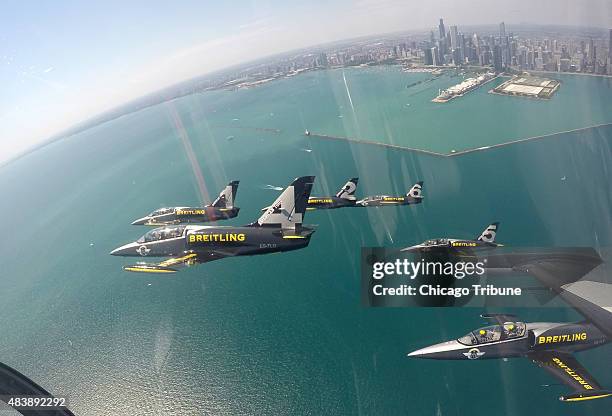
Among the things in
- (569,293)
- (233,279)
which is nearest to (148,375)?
(233,279)

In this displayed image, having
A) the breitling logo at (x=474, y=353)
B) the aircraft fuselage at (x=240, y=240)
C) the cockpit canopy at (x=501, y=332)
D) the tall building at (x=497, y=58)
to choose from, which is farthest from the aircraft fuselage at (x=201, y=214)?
the tall building at (x=497, y=58)

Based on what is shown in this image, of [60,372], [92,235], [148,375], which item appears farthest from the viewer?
[92,235]

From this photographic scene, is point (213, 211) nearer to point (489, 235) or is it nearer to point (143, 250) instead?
point (143, 250)

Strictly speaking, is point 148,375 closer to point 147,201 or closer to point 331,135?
point 147,201

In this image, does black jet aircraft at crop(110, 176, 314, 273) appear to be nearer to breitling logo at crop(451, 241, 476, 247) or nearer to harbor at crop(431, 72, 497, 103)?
breitling logo at crop(451, 241, 476, 247)

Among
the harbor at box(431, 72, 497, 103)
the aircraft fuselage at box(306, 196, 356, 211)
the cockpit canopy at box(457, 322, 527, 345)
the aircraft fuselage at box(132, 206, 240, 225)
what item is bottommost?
the cockpit canopy at box(457, 322, 527, 345)

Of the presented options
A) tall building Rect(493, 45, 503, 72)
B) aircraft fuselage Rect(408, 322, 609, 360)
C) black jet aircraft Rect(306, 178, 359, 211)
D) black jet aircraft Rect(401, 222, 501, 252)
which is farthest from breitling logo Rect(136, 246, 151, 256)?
tall building Rect(493, 45, 503, 72)

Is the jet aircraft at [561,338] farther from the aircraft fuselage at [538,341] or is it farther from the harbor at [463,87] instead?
the harbor at [463,87]
